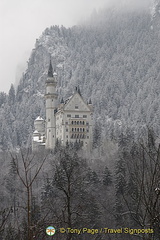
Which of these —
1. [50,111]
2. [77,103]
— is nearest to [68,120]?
[77,103]

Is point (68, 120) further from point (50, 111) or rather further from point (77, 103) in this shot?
point (50, 111)

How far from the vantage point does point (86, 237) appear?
5012cm

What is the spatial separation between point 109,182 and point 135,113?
10607 centimetres

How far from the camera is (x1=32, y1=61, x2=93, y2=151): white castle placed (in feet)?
280

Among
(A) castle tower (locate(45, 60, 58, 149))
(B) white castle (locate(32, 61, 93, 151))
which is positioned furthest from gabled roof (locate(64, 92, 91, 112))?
(A) castle tower (locate(45, 60, 58, 149))

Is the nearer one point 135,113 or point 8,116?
point 135,113

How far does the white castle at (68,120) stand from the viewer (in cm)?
8544

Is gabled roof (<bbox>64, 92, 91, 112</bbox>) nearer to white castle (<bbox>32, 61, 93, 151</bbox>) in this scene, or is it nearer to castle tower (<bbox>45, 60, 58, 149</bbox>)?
white castle (<bbox>32, 61, 93, 151</bbox>)

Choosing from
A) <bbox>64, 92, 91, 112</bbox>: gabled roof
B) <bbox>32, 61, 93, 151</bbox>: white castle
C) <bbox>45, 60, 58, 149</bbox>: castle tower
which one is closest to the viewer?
<bbox>32, 61, 93, 151</bbox>: white castle

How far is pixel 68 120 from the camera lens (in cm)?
8619

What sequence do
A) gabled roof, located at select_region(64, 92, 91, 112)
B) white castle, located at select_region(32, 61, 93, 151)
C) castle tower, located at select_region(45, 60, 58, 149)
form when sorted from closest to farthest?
white castle, located at select_region(32, 61, 93, 151), gabled roof, located at select_region(64, 92, 91, 112), castle tower, located at select_region(45, 60, 58, 149)

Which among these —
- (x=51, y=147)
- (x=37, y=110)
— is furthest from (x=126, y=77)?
(x=51, y=147)

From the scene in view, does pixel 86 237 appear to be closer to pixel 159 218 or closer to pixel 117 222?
pixel 117 222

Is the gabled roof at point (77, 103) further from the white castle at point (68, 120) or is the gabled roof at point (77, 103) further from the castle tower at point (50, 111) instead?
the castle tower at point (50, 111)
